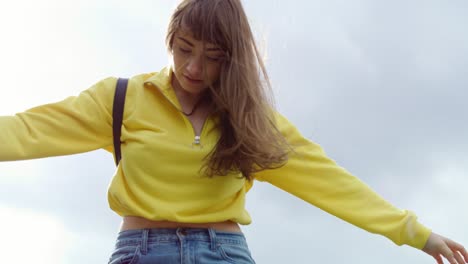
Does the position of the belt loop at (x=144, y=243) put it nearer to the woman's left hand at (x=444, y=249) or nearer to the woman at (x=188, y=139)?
the woman at (x=188, y=139)

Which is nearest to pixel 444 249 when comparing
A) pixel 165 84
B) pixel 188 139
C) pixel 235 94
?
pixel 235 94

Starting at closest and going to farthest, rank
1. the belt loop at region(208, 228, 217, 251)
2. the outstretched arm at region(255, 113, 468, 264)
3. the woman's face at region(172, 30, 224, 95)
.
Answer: the belt loop at region(208, 228, 217, 251), the woman's face at region(172, 30, 224, 95), the outstretched arm at region(255, 113, 468, 264)

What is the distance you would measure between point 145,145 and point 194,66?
53cm

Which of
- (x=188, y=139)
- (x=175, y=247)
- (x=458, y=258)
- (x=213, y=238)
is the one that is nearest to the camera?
(x=175, y=247)

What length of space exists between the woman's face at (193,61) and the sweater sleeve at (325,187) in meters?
0.65

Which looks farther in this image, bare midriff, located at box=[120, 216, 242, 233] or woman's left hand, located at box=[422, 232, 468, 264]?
woman's left hand, located at box=[422, 232, 468, 264]

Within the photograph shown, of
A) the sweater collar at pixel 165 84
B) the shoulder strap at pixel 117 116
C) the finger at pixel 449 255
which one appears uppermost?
the finger at pixel 449 255

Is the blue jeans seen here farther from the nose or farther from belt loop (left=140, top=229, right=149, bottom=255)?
the nose

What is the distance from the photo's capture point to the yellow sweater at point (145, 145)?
4.14 m

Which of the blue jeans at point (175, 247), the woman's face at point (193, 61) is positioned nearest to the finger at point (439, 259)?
the blue jeans at point (175, 247)

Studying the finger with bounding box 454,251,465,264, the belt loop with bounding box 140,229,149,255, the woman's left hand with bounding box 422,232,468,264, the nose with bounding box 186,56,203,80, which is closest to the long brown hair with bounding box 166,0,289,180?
the nose with bounding box 186,56,203,80

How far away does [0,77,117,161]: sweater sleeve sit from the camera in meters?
4.05

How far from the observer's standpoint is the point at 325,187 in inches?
188

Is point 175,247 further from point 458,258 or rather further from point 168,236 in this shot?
point 458,258
